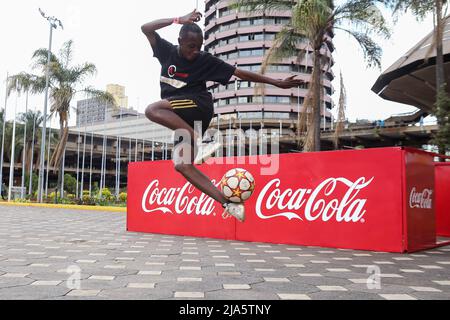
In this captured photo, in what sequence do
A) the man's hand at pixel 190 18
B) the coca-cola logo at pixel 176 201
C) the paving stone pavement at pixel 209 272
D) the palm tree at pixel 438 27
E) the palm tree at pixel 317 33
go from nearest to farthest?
the man's hand at pixel 190 18 → the paving stone pavement at pixel 209 272 → the coca-cola logo at pixel 176 201 → the palm tree at pixel 438 27 → the palm tree at pixel 317 33

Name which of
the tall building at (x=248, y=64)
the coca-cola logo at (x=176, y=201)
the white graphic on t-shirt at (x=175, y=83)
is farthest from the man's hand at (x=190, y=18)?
the tall building at (x=248, y=64)

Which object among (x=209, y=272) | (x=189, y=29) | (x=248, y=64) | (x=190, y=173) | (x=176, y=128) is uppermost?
(x=248, y=64)

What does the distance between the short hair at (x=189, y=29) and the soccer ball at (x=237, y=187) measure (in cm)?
118

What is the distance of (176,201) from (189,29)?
31.8 feet

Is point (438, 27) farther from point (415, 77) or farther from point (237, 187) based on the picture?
point (415, 77)

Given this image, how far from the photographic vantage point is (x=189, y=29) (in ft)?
10.3

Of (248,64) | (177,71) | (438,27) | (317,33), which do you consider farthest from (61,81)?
(248,64)

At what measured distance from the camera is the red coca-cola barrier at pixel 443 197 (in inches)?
487

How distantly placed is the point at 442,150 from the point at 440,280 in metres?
10.5

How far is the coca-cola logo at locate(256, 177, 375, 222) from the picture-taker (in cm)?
966

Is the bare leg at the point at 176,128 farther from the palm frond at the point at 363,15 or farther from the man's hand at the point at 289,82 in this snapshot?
the palm frond at the point at 363,15

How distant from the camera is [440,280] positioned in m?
5.74
